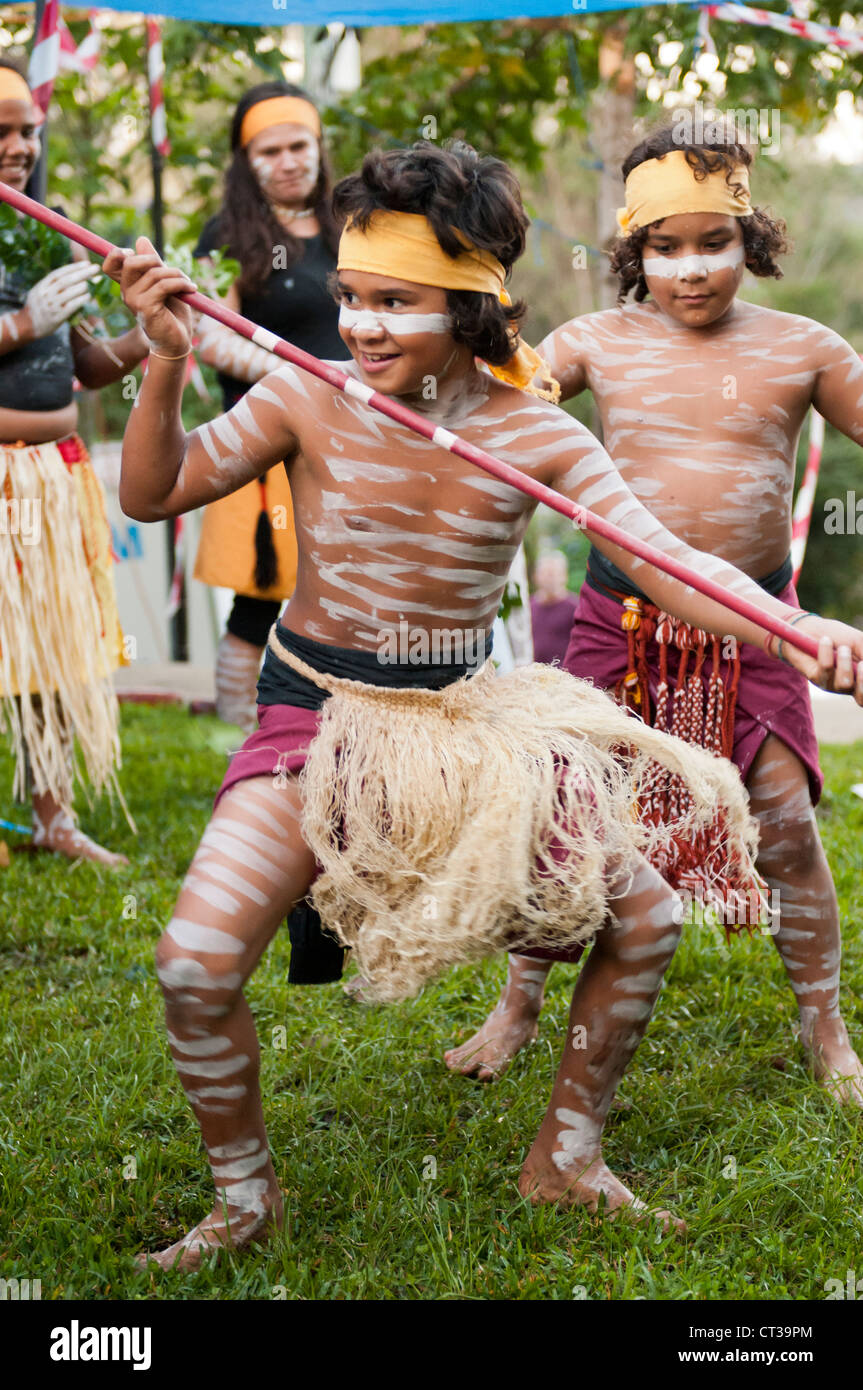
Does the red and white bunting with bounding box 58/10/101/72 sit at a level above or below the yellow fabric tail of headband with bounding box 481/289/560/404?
above

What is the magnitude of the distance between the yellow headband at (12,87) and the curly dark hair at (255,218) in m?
0.69

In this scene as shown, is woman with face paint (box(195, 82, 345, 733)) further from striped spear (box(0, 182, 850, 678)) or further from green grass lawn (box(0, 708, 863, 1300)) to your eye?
striped spear (box(0, 182, 850, 678))

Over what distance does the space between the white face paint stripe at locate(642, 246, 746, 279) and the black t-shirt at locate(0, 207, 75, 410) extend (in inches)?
75.1

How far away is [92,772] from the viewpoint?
4.25 m

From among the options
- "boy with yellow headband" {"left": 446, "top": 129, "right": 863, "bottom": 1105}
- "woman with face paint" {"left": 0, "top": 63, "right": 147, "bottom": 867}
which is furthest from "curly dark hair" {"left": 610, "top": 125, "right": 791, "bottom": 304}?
"woman with face paint" {"left": 0, "top": 63, "right": 147, "bottom": 867}

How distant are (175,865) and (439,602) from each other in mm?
2109

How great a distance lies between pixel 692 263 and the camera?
2758 millimetres

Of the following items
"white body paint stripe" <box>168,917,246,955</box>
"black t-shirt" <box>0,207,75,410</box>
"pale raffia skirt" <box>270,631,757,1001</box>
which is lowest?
"white body paint stripe" <box>168,917,246,955</box>

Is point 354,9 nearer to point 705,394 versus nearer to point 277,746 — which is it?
point 705,394

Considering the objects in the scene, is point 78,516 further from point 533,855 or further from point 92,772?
point 533,855

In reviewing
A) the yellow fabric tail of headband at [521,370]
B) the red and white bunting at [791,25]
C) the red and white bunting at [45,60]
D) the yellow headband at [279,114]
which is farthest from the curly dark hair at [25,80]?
the red and white bunting at [791,25]

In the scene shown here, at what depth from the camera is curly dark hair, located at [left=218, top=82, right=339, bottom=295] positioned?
417 cm

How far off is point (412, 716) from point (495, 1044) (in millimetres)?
1054

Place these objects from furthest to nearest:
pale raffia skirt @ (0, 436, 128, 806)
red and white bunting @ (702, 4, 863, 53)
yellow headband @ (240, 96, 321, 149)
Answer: red and white bunting @ (702, 4, 863, 53) < yellow headband @ (240, 96, 321, 149) < pale raffia skirt @ (0, 436, 128, 806)
